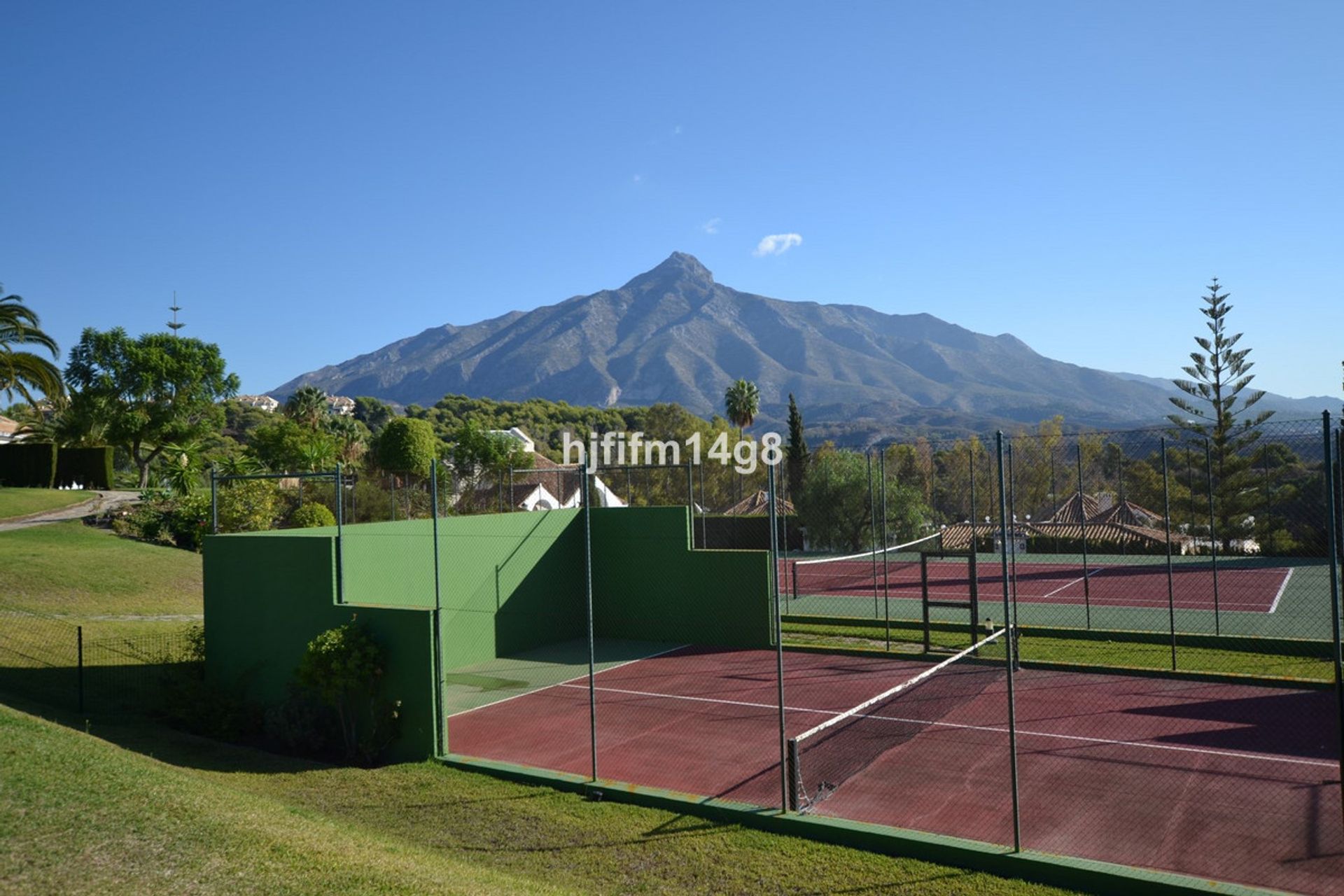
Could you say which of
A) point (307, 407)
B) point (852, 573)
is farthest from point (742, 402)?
point (852, 573)

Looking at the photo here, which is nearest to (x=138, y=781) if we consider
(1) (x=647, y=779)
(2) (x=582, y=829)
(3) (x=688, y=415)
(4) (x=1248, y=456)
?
(2) (x=582, y=829)

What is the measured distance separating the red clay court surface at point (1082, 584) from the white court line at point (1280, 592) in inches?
0.7

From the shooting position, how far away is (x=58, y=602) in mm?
19031

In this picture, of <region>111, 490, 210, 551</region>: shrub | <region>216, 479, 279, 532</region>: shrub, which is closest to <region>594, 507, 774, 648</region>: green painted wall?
<region>216, 479, 279, 532</region>: shrub

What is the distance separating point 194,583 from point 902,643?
1666cm

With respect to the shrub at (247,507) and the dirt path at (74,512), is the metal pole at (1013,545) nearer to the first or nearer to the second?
the shrub at (247,507)

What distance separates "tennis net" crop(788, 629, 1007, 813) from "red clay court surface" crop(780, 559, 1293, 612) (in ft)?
17.7

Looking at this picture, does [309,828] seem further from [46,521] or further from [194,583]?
[46,521]

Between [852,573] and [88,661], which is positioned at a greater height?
[88,661]

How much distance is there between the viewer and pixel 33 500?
103 ft

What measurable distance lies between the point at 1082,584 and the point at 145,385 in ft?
168

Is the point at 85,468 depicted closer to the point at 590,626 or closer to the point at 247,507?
the point at 247,507

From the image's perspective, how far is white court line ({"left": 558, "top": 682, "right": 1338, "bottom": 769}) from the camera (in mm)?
9859

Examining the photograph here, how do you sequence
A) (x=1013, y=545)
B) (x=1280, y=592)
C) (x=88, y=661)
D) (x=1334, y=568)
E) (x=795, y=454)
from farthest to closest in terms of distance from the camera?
(x=795, y=454), (x=1280, y=592), (x=88, y=661), (x=1013, y=545), (x=1334, y=568)
